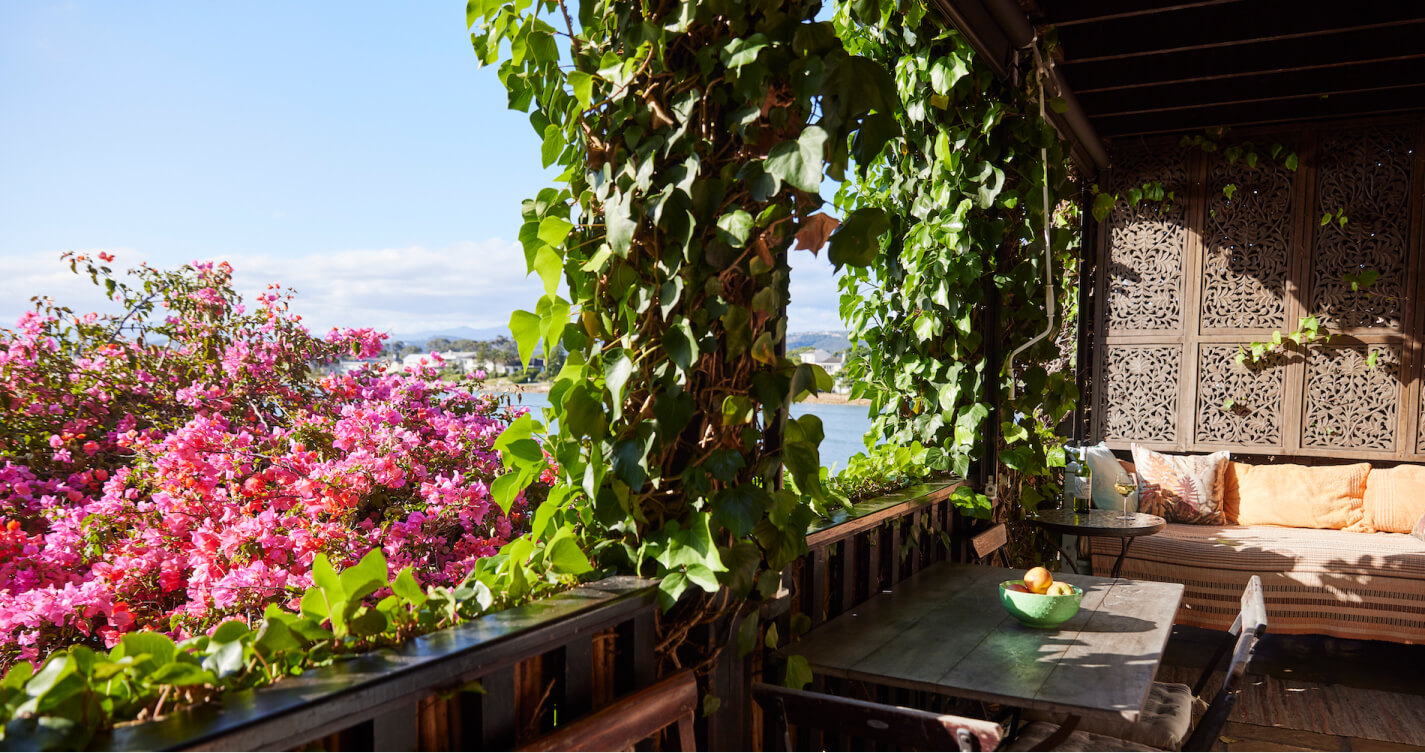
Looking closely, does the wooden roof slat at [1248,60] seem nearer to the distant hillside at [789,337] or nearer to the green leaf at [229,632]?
the distant hillside at [789,337]

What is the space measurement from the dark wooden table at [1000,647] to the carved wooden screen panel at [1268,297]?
330cm

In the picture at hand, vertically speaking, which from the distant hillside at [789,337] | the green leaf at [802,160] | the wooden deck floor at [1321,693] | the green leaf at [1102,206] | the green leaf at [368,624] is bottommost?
the wooden deck floor at [1321,693]

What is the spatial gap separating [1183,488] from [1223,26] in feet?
8.52

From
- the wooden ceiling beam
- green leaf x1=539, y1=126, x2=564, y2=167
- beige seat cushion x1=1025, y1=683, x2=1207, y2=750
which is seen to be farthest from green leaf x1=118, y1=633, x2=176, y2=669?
the wooden ceiling beam

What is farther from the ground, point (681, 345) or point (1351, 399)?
point (681, 345)

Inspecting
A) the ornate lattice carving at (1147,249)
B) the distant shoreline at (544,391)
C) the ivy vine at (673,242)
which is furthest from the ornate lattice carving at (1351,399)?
the ivy vine at (673,242)

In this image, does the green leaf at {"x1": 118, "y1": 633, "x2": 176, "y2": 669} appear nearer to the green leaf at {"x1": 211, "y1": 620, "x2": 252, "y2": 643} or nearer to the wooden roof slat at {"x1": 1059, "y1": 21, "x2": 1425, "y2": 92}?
the green leaf at {"x1": 211, "y1": 620, "x2": 252, "y2": 643}

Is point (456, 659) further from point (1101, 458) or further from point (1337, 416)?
point (1337, 416)

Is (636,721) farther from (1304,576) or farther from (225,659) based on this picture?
(1304,576)

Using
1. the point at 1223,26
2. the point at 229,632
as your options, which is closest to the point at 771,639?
the point at 229,632

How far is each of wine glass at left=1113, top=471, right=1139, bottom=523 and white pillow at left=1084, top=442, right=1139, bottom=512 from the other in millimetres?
36

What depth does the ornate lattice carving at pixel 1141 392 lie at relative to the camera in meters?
5.25

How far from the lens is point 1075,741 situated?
6.63 ft

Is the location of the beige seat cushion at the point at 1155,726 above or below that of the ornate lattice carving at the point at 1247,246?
below
